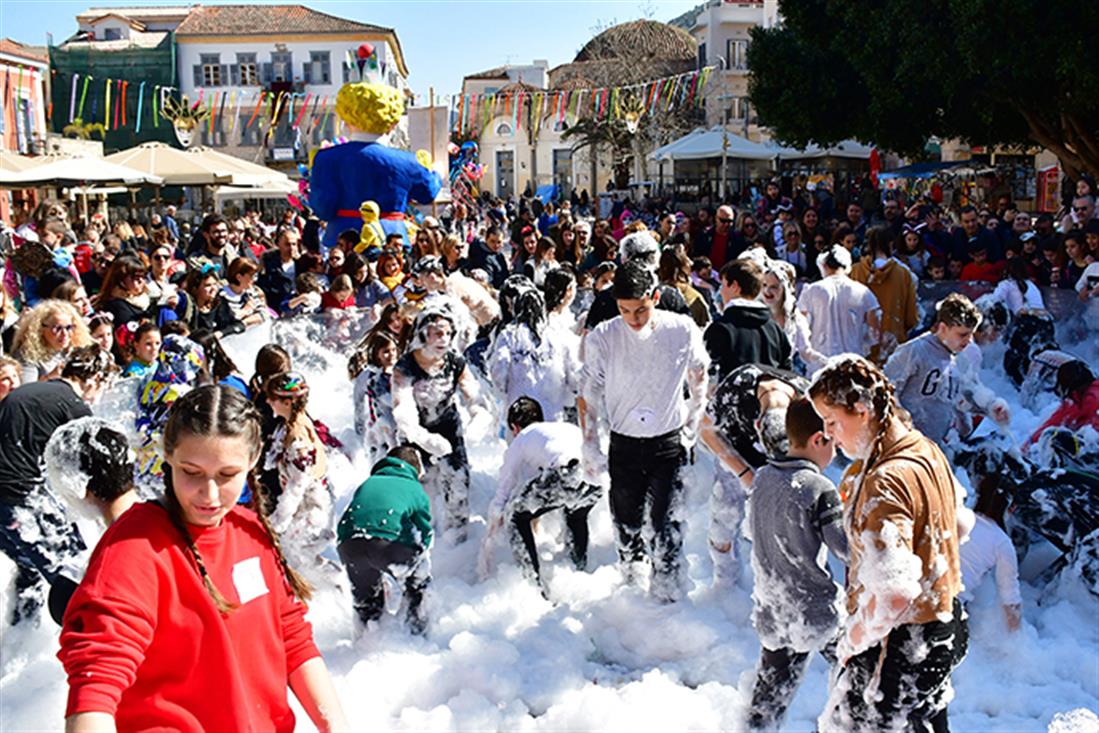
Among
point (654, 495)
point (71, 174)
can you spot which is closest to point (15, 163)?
point (71, 174)

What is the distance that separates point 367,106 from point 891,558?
30.7 ft

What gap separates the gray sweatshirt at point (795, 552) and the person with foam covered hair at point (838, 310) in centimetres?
386

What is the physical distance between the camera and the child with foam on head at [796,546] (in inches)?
133

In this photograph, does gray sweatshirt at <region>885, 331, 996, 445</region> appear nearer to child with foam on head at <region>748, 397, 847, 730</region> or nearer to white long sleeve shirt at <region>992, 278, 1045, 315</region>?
child with foam on head at <region>748, 397, 847, 730</region>

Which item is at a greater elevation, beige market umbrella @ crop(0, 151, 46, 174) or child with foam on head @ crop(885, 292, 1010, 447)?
beige market umbrella @ crop(0, 151, 46, 174)

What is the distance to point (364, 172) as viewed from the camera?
10875 mm

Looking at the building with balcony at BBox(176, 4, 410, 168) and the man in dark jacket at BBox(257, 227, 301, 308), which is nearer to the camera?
the man in dark jacket at BBox(257, 227, 301, 308)

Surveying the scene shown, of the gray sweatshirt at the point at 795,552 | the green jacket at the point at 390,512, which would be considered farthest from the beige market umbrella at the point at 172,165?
the gray sweatshirt at the point at 795,552

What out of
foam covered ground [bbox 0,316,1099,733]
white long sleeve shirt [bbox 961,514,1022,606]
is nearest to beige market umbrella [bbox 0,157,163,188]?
foam covered ground [bbox 0,316,1099,733]

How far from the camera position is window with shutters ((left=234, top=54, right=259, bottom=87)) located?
51.0 metres

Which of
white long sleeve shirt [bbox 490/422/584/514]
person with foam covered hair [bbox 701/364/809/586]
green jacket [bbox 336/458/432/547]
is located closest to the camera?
person with foam covered hair [bbox 701/364/809/586]

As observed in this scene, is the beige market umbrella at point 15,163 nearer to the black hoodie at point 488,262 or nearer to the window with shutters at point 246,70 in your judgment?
the black hoodie at point 488,262

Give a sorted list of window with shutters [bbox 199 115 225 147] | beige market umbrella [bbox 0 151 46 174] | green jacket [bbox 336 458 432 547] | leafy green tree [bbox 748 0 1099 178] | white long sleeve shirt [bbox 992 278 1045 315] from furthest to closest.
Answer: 1. window with shutters [bbox 199 115 225 147]
2. beige market umbrella [bbox 0 151 46 174]
3. leafy green tree [bbox 748 0 1099 178]
4. white long sleeve shirt [bbox 992 278 1045 315]
5. green jacket [bbox 336 458 432 547]

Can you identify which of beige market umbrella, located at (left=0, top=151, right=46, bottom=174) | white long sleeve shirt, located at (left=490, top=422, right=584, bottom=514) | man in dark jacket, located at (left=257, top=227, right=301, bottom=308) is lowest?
white long sleeve shirt, located at (left=490, top=422, right=584, bottom=514)
